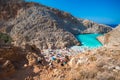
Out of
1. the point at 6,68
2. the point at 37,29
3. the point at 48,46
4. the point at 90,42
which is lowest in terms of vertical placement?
the point at 6,68

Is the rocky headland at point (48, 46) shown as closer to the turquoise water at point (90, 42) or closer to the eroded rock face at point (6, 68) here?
the eroded rock face at point (6, 68)

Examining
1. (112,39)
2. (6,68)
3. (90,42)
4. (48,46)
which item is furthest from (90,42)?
(112,39)

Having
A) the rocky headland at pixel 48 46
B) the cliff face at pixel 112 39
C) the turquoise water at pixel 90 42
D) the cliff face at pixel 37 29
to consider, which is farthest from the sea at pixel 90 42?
the cliff face at pixel 112 39

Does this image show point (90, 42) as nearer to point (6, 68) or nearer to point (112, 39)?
point (6, 68)

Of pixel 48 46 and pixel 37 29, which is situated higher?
pixel 37 29

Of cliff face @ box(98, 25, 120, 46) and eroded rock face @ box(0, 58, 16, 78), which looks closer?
cliff face @ box(98, 25, 120, 46)

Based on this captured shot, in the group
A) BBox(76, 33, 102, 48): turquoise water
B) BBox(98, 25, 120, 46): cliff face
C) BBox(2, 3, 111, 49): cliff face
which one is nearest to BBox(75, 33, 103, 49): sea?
BBox(76, 33, 102, 48): turquoise water

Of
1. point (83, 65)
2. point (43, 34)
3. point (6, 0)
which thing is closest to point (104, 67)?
point (83, 65)

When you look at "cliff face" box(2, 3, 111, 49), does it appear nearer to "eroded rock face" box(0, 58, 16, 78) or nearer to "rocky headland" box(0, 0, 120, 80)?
"rocky headland" box(0, 0, 120, 80)

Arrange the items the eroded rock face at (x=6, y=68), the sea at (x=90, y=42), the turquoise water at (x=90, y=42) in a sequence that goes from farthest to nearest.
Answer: the turquoise water at (x=90, y=42), the sea at (x=90, y=42), the eroded rock face at (x=6, y=68)

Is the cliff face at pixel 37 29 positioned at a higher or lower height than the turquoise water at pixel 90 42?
higher

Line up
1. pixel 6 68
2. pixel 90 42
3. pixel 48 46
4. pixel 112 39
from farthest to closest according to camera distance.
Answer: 1. pixel 90 42
2. pixel 48 46
3. pixel 6 68
4. pixel 112 39

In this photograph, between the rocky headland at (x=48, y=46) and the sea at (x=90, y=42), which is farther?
the sea at (x=90, y=42)
